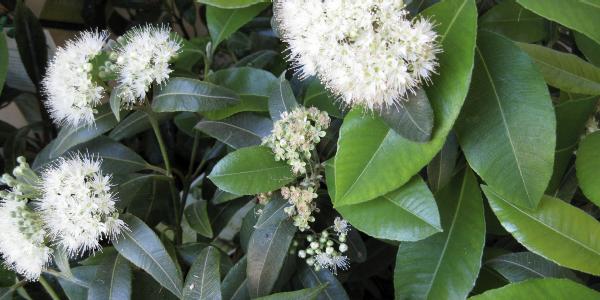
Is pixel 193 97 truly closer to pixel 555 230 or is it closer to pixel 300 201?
pixel 300 201

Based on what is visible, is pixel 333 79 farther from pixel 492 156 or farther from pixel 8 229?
pixel 8 229

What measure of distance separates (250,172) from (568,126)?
1.56 ft

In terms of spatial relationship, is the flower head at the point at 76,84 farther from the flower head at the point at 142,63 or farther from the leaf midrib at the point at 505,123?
the leaf midrib at the point at 505,123

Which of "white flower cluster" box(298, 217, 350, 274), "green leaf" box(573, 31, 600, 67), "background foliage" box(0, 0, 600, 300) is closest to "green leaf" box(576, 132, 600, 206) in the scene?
"background foliage" box(0, 0, 600, 300)

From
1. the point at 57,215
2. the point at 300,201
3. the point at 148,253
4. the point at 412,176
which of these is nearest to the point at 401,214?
the point at 412,176

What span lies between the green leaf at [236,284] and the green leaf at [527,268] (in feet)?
1.31

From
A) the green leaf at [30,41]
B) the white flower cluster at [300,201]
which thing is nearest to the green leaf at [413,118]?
the white flower cluster at [300,201]

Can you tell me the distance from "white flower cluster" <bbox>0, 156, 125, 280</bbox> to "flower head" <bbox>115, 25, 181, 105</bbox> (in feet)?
0.45

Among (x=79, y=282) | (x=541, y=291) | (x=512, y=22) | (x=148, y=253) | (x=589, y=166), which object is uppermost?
(x=512, y=22)

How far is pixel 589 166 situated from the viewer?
723mm

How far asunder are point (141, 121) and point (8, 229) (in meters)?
0.29

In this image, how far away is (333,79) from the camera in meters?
0.67

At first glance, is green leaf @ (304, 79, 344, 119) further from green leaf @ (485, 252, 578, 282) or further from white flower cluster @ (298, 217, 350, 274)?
green leaf @ (485, 252, 578, 282)

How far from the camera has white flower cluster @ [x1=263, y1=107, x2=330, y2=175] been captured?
81 cm
